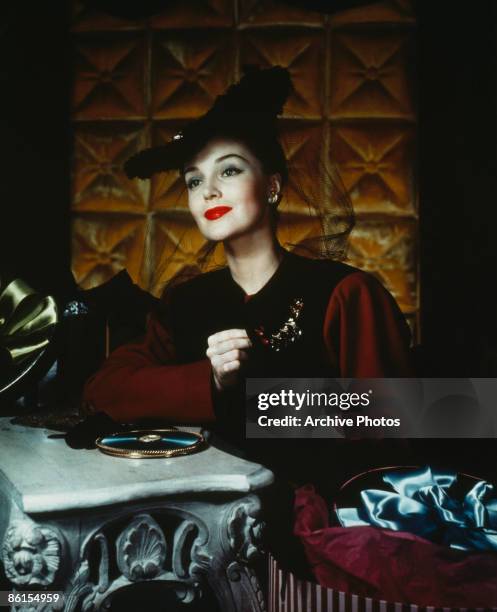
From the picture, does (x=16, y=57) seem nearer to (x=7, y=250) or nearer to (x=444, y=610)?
(x=7, y=250)

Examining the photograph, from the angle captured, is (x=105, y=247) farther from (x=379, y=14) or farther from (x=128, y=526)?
(x=379, y=14)

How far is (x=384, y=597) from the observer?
0.85 metres

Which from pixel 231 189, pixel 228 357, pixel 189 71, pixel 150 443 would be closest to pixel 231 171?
pixel 231 189

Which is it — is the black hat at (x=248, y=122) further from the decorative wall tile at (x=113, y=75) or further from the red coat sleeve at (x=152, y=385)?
the red coat sleeve at (x=152, y=385)

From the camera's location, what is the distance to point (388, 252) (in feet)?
3.97

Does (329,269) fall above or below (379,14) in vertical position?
below

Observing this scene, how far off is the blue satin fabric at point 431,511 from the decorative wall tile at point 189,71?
82 centimetres

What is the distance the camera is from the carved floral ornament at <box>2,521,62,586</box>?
86 centimetres

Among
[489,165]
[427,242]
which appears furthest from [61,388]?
[489,165]

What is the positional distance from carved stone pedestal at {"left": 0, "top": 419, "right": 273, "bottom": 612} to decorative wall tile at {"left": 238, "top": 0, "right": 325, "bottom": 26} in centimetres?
87

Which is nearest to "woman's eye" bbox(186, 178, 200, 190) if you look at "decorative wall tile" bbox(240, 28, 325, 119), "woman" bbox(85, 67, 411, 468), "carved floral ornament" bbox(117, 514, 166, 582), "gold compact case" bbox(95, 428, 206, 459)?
"woman" bbox(85, 67, 411, 468)

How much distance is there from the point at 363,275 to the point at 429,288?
5.2 inches

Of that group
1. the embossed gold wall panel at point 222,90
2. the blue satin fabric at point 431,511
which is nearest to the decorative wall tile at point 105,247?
the embossed gold wall panel at point 222,90

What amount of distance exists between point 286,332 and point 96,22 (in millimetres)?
766
